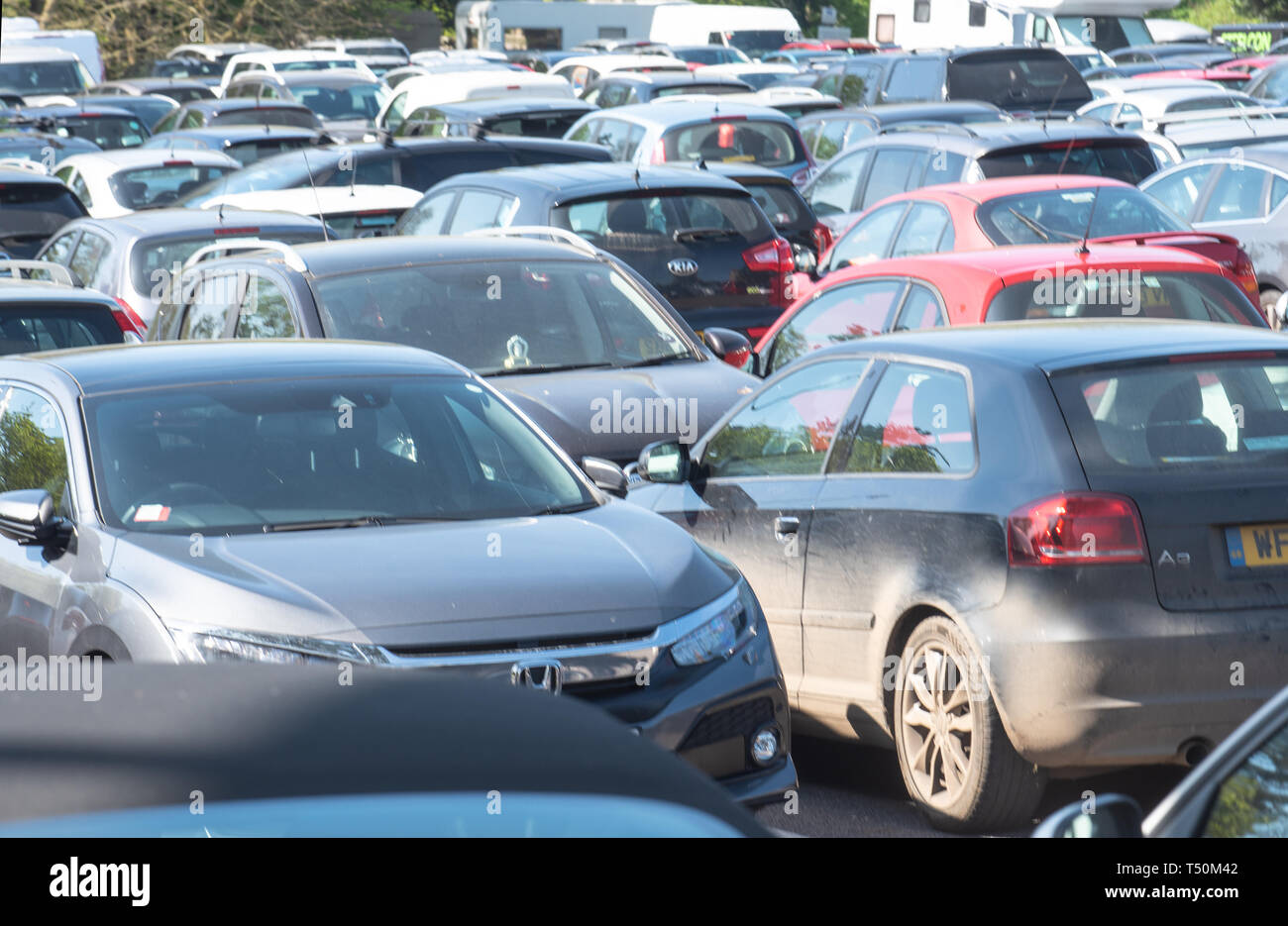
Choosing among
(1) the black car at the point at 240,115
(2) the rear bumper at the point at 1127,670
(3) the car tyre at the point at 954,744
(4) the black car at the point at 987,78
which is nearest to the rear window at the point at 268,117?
(1) the black car at the point at 240,115

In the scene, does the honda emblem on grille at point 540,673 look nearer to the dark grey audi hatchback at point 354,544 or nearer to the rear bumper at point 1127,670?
the dark grey audi hatchback at point 354,544

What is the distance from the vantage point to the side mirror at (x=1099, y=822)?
2.74m

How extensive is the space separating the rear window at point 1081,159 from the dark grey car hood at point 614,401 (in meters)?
5.83

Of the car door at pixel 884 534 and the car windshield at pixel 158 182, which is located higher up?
the car door at pixel 884 534

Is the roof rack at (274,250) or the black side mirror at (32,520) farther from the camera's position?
the roof rack at (274,250)

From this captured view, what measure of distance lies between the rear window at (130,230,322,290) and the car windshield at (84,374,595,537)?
22.0 feet

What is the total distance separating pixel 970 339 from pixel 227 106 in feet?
68.5

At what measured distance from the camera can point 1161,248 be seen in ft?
27.8

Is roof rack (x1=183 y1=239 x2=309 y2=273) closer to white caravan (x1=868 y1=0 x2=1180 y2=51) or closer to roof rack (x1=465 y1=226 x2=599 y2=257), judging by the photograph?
roof rack (x1=465 y1=226 x2=599 y2=257)

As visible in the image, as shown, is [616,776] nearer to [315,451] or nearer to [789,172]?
[315,451]

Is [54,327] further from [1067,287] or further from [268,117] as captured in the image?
[268,117]

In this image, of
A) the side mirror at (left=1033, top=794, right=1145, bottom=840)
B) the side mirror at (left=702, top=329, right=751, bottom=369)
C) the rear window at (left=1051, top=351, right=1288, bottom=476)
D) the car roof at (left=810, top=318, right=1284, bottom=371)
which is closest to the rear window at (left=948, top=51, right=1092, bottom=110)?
the side mirror at (left=702, top=329, right=751, bottom=369)

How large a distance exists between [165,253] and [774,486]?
281 inches

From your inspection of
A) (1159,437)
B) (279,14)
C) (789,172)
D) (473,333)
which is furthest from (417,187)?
(279,14)
